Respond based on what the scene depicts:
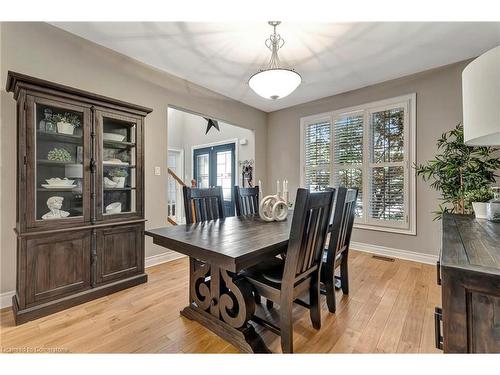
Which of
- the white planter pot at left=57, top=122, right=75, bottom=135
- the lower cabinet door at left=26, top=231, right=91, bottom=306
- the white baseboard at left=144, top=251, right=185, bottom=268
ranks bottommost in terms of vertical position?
the white baseboard at left=144, top=251, right=185, bottom=268

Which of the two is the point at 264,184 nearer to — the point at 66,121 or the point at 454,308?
the point at 66,121

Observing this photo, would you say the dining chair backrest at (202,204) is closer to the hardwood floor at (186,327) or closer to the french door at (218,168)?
the hardwood floor at (186,327)

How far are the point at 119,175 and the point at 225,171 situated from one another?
3218 millimetres

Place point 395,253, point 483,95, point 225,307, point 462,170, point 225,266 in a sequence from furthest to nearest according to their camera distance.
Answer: point 395,253
point 462,170
point 225,307
point 225,266
point 483,95

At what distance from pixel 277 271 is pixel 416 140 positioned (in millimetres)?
2908

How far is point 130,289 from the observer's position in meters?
2.45

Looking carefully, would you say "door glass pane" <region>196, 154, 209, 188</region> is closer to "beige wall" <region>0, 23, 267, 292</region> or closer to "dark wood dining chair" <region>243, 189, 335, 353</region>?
"beige wall" <region>0, 23, 267, 292</region>

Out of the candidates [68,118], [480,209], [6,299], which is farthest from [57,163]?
[480,209]

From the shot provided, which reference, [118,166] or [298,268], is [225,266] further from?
[118,166]

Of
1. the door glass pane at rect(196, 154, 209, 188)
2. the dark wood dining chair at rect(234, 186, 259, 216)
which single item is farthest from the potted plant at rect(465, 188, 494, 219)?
the door glass pane at rect(196, 154, 209, 188)

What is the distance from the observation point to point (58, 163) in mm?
2119

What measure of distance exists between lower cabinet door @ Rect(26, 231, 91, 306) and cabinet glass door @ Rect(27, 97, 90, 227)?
0.16 metres

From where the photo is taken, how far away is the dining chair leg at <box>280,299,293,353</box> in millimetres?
1425
